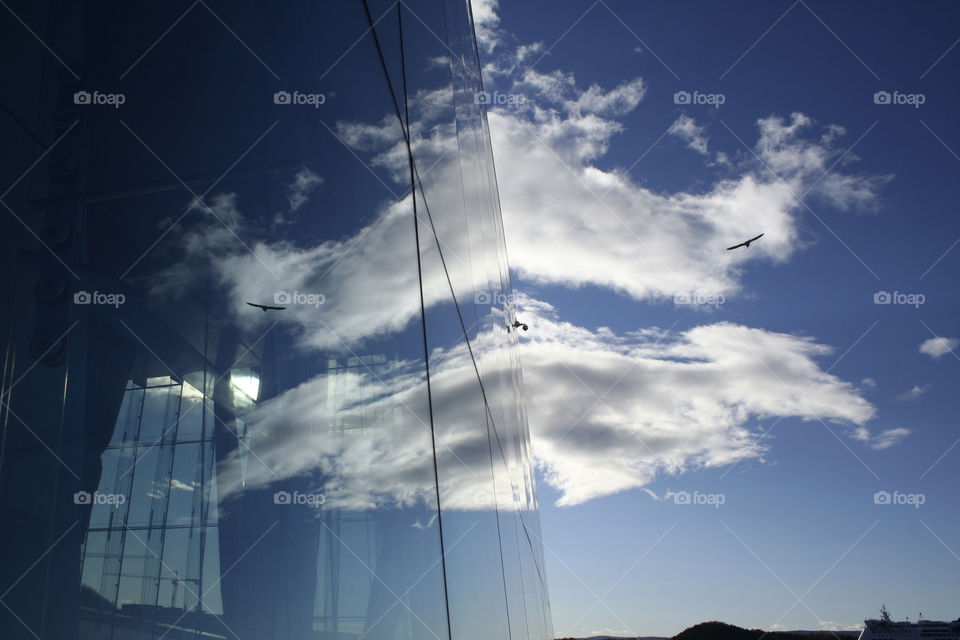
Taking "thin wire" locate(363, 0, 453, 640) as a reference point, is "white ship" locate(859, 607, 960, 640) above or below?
below

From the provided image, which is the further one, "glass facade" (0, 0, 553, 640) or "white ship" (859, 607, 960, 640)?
"white ship" (859, 607, 960, 640)

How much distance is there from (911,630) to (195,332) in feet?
373

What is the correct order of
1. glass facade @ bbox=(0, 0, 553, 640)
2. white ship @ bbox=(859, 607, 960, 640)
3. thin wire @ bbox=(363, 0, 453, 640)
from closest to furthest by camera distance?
glass facade @ bbox=(0, 0, 553, 640)
thin wire @ bbox=(363, 0, 453, 640)
white ship @ bbox=(859, 607, 960, 640)

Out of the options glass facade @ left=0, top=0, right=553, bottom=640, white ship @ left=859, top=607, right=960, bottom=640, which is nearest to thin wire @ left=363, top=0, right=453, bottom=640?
glass facade @ left=0, top=0, right=553, bottom=640

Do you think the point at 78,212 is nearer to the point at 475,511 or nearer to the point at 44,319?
the point at 44,319

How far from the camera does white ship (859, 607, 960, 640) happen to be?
8262 cm

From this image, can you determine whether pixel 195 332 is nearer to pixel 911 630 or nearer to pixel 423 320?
pixel 423 320

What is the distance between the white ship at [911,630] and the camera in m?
82.6

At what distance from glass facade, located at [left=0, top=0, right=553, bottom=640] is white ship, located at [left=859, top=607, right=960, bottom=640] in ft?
360

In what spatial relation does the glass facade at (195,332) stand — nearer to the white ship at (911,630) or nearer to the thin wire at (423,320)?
the thin wire at (423,320)

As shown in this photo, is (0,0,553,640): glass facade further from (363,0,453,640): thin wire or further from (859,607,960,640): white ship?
(859,607,960,640): white ship

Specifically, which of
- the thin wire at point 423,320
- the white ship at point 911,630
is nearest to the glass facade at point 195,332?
the thin wire at point 423,320

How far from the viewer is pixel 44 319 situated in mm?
1410

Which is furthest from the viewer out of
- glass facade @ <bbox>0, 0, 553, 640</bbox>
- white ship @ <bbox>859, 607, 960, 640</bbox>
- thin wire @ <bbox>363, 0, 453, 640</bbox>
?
white ship @ <bbox>859, 607, 960, 640</bbox>
